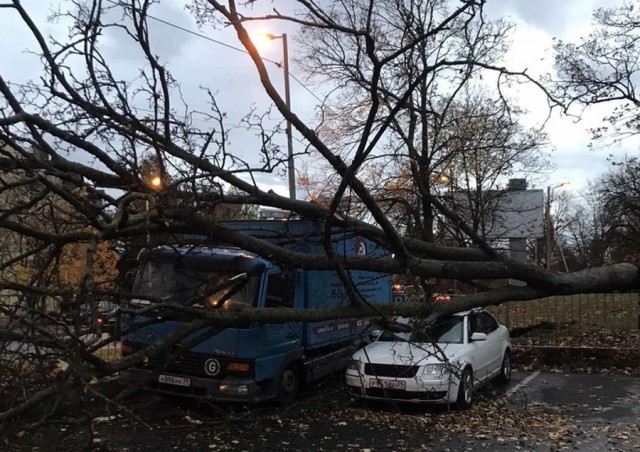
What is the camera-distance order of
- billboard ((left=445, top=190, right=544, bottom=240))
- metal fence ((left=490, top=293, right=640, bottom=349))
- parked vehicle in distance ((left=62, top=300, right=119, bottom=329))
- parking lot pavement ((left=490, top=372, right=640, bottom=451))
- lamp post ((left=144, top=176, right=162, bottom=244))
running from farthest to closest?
1. metal fence ((left=490, top=293, right=640, bottom=349))
2. billboard ((left=445, top=190, right=544, bottom=240))
3. parking lot pavement ((left=490, top=372, right=640, bottom=451))
4. lamp post ((left=144, top=176, right=162, bottom=244))
5. parked vehicle in distance ((left=62, top=300, right=119, bottom=329))

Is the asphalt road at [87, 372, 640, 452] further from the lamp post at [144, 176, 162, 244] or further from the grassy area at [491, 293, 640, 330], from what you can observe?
the grassy area at [491, 293, 640, 330]

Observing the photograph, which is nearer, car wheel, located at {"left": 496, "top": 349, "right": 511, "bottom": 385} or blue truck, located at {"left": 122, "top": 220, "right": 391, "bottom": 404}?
blue truck, located at {"left": 122, "top": 220, "right": 391, "bottom": 404}

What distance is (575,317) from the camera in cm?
1709

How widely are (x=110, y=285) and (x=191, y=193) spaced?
6.69 ft

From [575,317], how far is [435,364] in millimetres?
10084

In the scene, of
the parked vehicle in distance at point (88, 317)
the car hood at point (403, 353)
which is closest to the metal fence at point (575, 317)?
the car hood at point (403, 353)

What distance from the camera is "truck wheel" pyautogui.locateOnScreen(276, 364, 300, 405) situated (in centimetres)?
897

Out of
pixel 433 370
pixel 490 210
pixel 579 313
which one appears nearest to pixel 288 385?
pixel 433 370

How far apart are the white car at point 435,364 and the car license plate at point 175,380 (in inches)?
91.9

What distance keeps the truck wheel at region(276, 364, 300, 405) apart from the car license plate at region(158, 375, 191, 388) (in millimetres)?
1314

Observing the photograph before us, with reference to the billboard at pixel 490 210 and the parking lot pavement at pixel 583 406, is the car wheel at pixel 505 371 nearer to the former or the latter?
the parking lot pavement at pixel 583 406

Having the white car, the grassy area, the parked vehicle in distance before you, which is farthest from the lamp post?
the grassy area

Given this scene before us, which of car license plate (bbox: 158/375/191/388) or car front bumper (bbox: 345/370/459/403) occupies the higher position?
car license plate (bbox: 158/375/191/388)

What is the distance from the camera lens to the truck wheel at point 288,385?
8969mm
